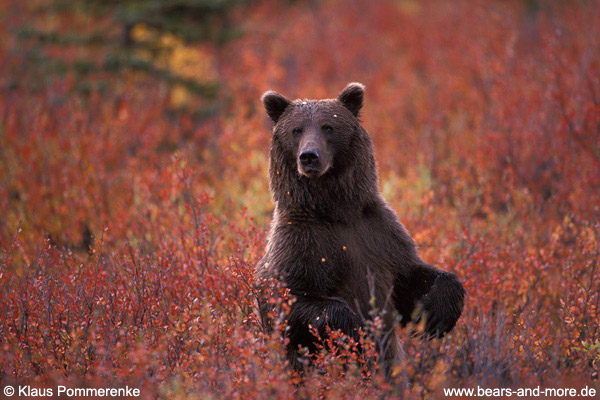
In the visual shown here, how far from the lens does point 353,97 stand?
507 cm

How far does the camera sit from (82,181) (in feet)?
27.5

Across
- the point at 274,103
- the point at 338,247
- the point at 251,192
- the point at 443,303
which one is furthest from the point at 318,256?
the point at 251,192

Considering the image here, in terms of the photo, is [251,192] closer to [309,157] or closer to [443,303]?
[309,157]

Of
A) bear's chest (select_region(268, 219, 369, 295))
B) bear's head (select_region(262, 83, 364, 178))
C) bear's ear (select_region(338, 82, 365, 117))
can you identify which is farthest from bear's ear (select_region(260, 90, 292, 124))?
bear's chest (select_region(268, 219, 369, 295))

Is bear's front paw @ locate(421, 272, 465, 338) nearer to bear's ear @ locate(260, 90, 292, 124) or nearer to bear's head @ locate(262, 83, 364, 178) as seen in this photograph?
bear's head @ locate(262, 83, 364, 178)

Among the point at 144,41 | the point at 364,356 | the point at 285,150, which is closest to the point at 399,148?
the point at 144,41

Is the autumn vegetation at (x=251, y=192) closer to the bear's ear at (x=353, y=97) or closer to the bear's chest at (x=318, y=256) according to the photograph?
the bear's chest at (x=318, y=256)

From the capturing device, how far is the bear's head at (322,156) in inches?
180

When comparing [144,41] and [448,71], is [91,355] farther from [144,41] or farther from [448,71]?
[448,71]

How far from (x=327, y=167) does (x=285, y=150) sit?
0.42m

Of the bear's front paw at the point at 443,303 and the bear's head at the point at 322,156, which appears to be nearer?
the bear's front paw at the point at 443,303

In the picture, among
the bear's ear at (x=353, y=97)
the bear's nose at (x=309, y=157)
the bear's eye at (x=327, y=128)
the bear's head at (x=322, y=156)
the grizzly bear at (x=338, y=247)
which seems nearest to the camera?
the grizzly bear at (x=338, y=247)

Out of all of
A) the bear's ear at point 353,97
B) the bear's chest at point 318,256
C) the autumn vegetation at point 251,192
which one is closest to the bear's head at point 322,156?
the bear's ear at point 353,97

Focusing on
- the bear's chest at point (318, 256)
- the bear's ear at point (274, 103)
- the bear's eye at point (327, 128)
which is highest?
the bear's ear at point (274, 103)
